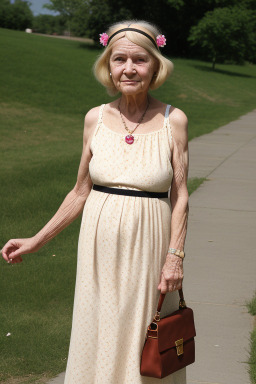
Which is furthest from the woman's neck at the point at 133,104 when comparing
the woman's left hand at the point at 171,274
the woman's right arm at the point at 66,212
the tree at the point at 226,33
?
the tree at the point at 226,33

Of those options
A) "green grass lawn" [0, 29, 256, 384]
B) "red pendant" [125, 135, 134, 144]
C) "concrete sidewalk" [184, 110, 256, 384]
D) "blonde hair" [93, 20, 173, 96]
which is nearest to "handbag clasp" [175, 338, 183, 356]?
"red pendant" [125, 135, 134, 144]

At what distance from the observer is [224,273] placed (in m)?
6.95

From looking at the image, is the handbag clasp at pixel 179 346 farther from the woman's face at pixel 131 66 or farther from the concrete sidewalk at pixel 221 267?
the concrete sidewalk at pixel 221 267

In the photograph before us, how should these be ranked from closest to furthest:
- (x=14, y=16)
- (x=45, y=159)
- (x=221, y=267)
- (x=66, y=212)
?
(x=66, y=212) < (x=221, y=267) < (x=45, y=159) < (x=14, y=16)

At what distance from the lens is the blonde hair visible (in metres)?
3.28

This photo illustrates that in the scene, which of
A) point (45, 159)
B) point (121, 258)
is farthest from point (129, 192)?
point (45, 159)

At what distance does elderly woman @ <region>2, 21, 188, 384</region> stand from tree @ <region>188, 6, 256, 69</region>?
39.3m

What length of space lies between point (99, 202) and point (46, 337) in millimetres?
2193

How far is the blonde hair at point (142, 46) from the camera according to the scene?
328 centimetres

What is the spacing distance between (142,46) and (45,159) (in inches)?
424

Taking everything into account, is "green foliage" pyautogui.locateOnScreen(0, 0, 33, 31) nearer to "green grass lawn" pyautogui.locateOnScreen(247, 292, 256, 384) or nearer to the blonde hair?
"green grass lawn" pyautogui.locateOnScreen(247, 292, 256, 384)

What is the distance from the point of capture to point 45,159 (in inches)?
549


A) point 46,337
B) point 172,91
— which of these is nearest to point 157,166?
point 46,337

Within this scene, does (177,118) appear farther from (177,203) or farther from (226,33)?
(226,33)
